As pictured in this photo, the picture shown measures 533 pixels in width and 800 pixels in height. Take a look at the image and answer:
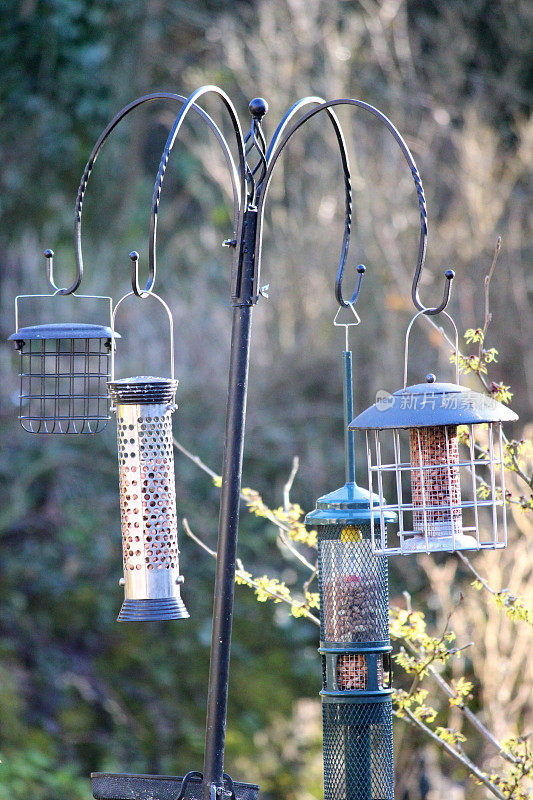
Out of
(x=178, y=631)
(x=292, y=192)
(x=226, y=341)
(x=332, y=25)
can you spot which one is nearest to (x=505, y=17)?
(x=332, y=25)

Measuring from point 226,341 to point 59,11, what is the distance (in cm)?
305

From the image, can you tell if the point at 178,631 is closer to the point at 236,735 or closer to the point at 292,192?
the point at 236,735

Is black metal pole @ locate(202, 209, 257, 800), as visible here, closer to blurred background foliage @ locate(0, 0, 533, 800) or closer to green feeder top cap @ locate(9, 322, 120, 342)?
green feeder top cap @ locate(9, 322, 120, 342)

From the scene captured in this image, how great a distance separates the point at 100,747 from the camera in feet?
20.6

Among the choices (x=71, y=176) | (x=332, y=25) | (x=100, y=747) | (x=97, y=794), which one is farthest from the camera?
(x=71, y=176)

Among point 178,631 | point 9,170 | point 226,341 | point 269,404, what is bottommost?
point 178,631

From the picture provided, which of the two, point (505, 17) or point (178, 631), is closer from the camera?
point (178, 631)

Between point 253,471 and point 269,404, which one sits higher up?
point 269,404

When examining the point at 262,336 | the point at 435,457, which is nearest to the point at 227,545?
the point at 435,457

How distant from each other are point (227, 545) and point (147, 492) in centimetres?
41

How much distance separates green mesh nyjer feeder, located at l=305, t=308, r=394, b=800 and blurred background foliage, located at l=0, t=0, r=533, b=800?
8.13 ft

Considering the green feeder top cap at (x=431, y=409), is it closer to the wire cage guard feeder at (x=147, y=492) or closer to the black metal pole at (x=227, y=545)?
the black metal pole at (x=227, y=545)

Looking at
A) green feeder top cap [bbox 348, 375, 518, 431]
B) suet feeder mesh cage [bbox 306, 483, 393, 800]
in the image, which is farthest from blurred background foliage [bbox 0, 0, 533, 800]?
green feeder top cap [bbox 348, 375, 518, 431]

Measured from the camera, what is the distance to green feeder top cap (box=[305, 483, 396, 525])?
2656 mm
